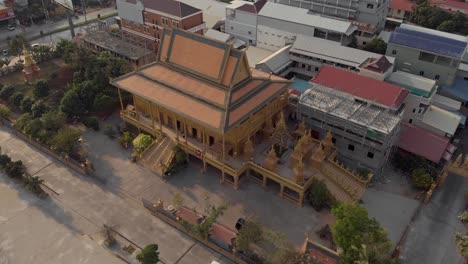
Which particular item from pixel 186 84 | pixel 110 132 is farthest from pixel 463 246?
pixel 110 132

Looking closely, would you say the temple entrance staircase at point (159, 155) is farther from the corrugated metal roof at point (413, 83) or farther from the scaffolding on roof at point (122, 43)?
the corrugated metal roof at point (413, 83)

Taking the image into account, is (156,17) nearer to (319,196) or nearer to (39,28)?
(39,28)

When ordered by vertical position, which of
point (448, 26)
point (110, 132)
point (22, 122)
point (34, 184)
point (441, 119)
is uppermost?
point (448, 26)

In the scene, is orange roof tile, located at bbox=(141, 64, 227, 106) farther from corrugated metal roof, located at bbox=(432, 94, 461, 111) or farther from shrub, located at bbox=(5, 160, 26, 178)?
corrugated metal roof, located at bbox=(432, 94, 461, 111)

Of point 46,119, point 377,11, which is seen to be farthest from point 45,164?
point 377,11

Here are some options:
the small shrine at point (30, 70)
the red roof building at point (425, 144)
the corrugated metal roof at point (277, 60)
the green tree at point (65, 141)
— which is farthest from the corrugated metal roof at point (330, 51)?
the small shrine at point (30, 70)

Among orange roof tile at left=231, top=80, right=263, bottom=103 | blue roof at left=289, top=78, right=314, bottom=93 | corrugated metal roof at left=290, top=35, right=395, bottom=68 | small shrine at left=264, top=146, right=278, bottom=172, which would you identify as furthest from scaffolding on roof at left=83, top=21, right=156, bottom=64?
small shrine at left=264, top=146, right=278, bottom=172
